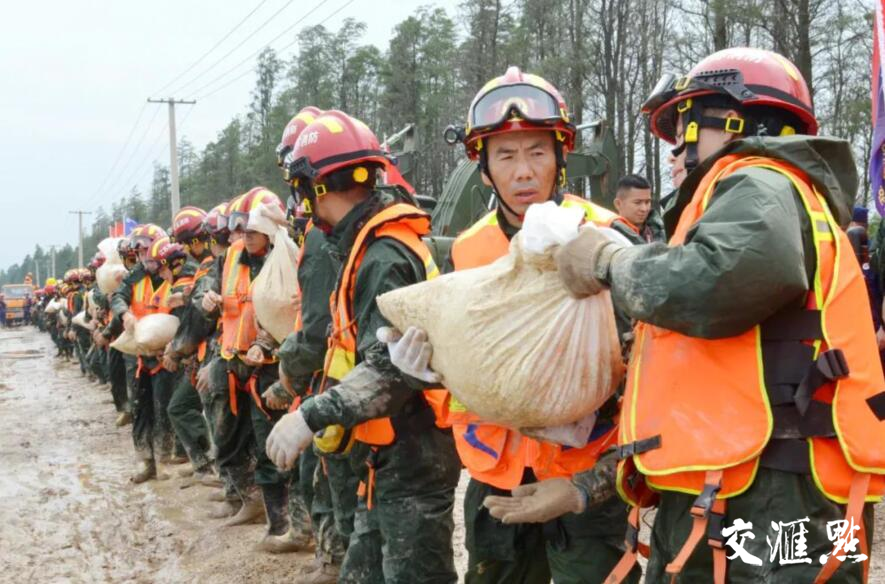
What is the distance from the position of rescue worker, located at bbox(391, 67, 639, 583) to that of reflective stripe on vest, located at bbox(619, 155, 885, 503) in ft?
1.56

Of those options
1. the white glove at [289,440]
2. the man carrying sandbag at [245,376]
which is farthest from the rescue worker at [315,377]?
the man carrying sandbag at [245,376]

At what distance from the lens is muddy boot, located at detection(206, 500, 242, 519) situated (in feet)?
23.9

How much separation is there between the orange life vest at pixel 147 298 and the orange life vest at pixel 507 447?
6.89m

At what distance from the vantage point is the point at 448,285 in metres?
2.49

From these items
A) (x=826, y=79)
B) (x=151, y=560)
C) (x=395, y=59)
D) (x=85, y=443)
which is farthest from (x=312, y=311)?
(x=395, y=59)

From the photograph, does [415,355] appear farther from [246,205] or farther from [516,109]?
[246,205]

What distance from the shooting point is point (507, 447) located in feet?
9.26

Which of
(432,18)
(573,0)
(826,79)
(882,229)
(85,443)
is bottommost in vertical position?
(85,443)

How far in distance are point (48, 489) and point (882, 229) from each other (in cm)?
816

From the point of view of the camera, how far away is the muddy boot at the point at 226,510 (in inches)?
286

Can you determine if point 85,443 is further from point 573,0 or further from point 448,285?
point 573,0

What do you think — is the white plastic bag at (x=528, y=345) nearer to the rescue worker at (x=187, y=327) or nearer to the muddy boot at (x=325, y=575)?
the muddy boot at (x=325, y=575)

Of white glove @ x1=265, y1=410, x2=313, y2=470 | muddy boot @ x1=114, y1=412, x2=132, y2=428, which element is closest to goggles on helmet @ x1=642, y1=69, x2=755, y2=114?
white glove @ x1=265, y1=410, x2=313, y2=470

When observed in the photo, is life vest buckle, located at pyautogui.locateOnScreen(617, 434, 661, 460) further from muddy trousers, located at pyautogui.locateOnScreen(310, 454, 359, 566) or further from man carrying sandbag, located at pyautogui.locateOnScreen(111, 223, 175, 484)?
man carrying sandbag, located at pyautogui.locateOnScreen(111, 223, 175, 484)
